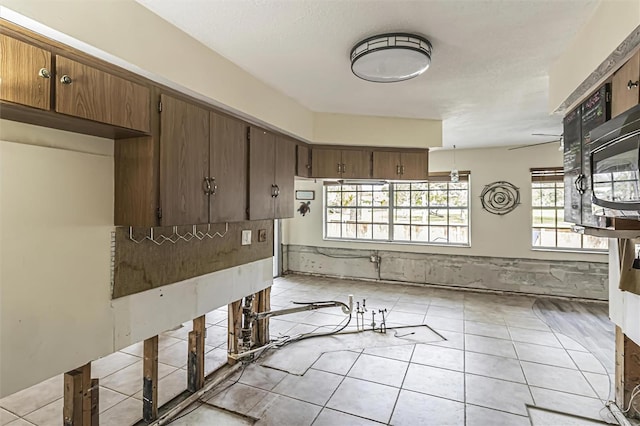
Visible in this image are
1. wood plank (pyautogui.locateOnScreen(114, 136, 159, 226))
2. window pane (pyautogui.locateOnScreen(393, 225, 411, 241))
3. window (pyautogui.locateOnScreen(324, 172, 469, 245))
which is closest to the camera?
wood plank (pyautogui.locateOnScreen(114, 136, 159, 226))

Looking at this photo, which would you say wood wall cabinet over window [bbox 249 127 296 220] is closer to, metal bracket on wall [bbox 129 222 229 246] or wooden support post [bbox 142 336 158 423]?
metal bracket on wall [bbox 129 222 229 246]

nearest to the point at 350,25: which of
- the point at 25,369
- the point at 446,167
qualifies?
the point at 25,369

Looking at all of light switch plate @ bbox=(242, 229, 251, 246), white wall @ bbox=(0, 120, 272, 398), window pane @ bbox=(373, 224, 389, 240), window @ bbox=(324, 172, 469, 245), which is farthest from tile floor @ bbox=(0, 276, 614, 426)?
window pane @ bbox=(373, 224, 389, 240)

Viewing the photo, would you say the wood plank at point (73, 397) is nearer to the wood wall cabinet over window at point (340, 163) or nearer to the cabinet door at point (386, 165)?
the wood wall cabinet over window at point (340, 163)

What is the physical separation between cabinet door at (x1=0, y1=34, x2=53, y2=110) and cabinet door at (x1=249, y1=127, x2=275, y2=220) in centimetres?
153

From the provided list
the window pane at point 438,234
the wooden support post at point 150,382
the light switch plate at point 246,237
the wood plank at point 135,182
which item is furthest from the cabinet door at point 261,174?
the window pane at point 438,234

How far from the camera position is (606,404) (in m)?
2.58

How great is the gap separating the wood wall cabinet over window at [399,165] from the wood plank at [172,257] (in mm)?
1676

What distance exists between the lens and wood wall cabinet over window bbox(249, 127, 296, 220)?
287 centimetres

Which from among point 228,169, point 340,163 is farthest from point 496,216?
point 228,169

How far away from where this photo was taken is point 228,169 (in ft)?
8.38

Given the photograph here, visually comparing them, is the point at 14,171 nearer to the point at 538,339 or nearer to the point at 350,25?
the point at 350,25

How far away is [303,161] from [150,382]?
2.55m

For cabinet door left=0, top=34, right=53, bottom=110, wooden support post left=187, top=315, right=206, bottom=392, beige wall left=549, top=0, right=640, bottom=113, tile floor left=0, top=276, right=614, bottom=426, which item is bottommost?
tile floor left=0, top=276, right=614, bottom=426
